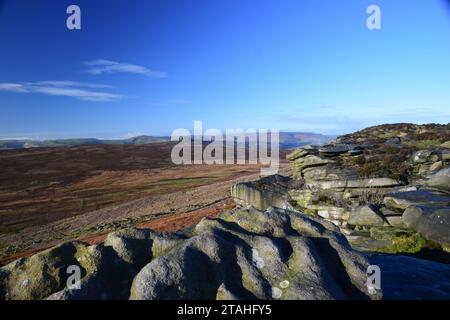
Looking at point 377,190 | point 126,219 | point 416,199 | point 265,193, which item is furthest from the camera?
point 126,219

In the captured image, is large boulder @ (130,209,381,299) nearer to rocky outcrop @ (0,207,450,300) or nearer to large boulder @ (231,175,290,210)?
rocky outcrop @ (0,207,450,300)

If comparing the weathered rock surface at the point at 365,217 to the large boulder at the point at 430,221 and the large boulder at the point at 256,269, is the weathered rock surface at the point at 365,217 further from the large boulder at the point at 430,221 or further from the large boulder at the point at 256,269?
the large boulder at the point at 256,269

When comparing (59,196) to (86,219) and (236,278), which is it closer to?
(86,219)

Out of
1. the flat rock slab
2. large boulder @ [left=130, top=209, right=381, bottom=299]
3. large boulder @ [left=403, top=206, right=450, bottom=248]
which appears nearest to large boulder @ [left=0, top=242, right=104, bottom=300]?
large boulder @ [left=130, top=209, right=381, bottom=299]

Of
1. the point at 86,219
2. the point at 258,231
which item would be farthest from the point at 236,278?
the point at 86,219

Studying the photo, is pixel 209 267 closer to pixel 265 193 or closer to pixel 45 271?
pixel 45 271

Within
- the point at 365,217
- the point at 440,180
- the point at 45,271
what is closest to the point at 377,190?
the point at 440,180
